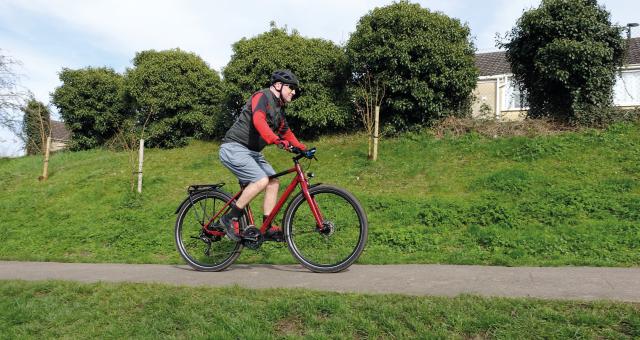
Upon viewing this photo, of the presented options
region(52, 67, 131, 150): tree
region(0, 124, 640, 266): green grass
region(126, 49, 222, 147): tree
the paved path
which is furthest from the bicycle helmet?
region(52, 67, 131, 150): tree

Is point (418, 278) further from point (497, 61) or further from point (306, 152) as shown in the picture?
point (497, 61)

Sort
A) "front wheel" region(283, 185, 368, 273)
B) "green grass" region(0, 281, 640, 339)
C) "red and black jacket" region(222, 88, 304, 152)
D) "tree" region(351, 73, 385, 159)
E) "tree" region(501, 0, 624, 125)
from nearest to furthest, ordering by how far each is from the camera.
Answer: "green grass" region(0, 281, 640, 339), "front wheel" region(283, 185, 368, 273), "red and black jacket" region(222, 88, 304, 152), "tree" region(501, 0, 624, 125), "tree" region(351, 73, 385, 159)

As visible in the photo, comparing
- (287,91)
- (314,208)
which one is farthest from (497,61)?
(314,208)

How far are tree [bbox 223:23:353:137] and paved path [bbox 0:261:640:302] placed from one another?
340 inches

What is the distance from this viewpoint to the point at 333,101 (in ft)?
46.6

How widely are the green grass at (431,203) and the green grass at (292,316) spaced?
6.75 ft

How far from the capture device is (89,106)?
69.2 feet

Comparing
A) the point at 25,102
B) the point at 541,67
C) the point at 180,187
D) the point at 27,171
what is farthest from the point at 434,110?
the point at 25,102

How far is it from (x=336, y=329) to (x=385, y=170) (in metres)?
7.66

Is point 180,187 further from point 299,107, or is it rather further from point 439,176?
point 439,176

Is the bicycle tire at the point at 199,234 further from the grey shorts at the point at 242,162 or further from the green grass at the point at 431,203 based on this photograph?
the green grass at the point at 431,203

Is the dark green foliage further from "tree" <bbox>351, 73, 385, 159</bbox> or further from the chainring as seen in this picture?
the chainring

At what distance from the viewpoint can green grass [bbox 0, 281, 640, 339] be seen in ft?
10.0

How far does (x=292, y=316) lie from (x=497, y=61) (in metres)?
23.2
